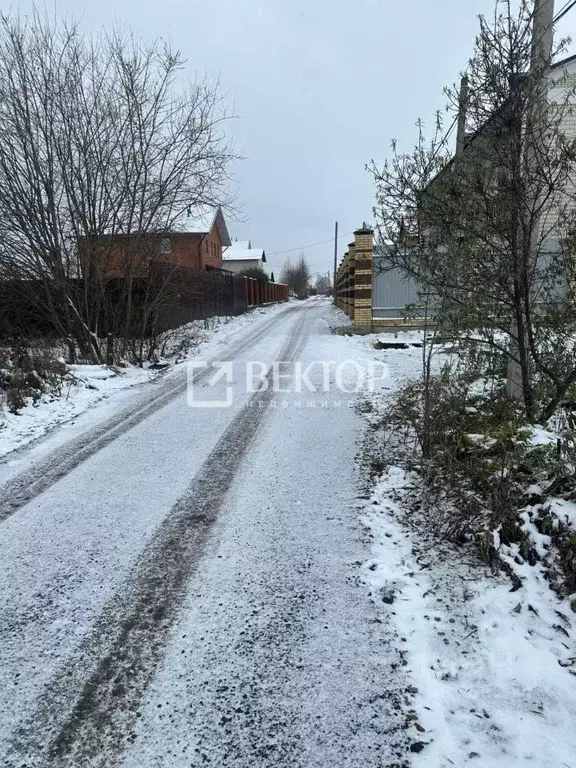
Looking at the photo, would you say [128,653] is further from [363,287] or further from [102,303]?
[363,287]

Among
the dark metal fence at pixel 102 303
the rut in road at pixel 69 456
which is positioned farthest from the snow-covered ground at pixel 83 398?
the dark metal fence at pixel 102 303

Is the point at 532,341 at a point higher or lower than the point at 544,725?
higher

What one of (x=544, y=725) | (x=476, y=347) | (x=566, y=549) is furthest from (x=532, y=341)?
(x=544, y=725)

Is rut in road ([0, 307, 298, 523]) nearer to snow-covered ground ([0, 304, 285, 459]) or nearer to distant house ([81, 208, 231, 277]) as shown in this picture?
snow-covered ground ([0, 304, 285, 459])

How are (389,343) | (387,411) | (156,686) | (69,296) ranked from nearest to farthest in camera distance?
(156,686) < (387,411) < (69,296) < (389,343)

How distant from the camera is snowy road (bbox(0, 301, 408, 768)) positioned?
183 cm

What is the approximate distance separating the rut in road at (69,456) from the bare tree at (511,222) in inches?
149

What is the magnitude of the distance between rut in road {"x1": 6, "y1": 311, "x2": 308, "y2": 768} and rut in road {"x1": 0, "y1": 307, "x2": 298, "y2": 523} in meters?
1.29

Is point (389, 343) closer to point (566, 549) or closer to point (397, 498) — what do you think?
point (397, 498)

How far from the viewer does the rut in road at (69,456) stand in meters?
3.90

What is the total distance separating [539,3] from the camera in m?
4.12

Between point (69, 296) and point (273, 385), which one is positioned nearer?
point (273, 385)

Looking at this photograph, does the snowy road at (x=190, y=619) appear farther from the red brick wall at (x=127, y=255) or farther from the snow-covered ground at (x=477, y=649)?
the red brick wall at (x=127, y=255)

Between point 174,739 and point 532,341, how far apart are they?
405 cm
